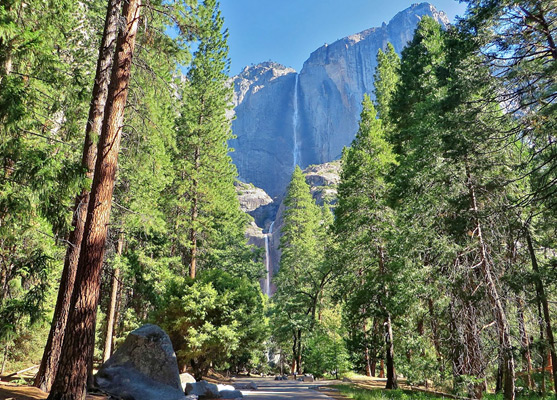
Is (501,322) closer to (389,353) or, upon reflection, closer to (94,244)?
(389,353)

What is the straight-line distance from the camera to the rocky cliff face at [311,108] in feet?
356

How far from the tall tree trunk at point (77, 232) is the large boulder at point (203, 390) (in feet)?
10.5

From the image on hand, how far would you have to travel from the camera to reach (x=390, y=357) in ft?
40.1

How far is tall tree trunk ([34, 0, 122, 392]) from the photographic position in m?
6.68

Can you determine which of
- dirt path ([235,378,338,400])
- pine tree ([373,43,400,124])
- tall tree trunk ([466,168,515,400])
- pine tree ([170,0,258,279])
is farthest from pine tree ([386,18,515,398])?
pine tree ([373,43,400,124])

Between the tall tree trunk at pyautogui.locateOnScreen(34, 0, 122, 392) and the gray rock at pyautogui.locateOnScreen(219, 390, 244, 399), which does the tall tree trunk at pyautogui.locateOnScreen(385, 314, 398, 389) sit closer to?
the gray rock at pyautogui.locateOnScreen(219, 390, 244, 399)

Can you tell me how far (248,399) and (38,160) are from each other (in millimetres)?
7683

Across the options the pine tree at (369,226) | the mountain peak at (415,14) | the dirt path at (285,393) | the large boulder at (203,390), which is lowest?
the dirt path at (285,393)

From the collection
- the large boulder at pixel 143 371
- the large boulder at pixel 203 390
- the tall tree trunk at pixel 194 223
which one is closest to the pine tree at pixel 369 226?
the large boulder at pixel 203 390

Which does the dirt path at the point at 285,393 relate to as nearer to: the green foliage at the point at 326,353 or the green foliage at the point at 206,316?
the green foliage at the point at 206,316

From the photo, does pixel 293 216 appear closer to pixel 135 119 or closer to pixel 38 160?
pixel 135 119

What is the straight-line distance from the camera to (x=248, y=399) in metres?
9.26

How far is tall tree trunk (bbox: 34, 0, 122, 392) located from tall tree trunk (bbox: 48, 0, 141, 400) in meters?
0.57

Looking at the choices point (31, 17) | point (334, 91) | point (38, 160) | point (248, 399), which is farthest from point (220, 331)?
point (334, 91)
